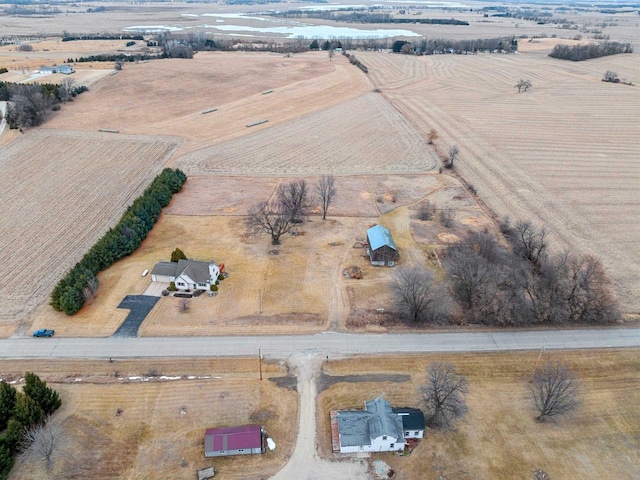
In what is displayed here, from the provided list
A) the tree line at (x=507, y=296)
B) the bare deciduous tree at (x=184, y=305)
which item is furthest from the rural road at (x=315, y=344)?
the bare deciduous tree at (x=184, y=305)

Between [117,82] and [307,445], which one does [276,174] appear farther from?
[117,82]

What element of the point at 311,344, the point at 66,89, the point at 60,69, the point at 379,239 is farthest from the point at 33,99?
the point at 311,344

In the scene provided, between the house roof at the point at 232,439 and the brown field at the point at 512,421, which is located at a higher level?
the house roof at the point at 232,439

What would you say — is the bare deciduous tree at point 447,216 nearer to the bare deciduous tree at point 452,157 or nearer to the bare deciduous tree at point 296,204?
the bare deciduous tree at point 452,157

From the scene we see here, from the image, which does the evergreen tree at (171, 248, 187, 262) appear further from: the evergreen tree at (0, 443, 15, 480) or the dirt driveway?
the evergreen tree at (0, 443, 15, 480)

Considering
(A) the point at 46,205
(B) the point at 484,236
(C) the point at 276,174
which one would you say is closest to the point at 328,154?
(C) the point at 276,174

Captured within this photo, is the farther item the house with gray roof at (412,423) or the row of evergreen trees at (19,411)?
the house with gray roof at (412,423)
